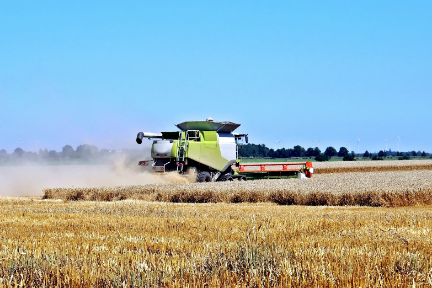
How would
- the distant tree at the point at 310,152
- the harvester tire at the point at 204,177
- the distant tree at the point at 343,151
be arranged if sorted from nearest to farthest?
the harvester tire at the point at 204,177
the distant tree at the point at 310,152
the distant tree at the point at 343,151

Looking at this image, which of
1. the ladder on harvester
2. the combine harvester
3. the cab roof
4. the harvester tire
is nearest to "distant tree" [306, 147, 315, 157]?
the combine harvester

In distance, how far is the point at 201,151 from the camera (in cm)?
2492

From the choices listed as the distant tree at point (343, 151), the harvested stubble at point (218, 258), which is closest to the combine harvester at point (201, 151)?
the harvested stubble at point (218, 258)

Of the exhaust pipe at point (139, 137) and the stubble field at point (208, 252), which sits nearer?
the stubble field at point (208, 252)

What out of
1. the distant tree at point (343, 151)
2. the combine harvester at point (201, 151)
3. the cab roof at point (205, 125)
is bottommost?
the combine harvester at point (201, 151)

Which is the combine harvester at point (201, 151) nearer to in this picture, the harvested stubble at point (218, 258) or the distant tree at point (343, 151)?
the harvested stubble at point (218, 258)

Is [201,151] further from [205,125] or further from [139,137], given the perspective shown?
[139,137]

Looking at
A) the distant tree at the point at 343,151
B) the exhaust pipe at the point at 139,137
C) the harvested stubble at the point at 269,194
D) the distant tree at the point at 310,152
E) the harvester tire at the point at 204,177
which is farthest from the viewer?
the distant tree at the point at 343,151

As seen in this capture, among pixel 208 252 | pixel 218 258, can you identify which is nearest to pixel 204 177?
pixel 208 252

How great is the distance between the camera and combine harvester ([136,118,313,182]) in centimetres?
2450

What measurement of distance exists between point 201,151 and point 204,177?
1.30 m

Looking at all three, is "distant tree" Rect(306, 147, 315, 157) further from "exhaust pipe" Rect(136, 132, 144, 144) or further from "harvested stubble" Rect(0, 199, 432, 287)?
"harvested stubble" Rect(0, 199, 432, 287)

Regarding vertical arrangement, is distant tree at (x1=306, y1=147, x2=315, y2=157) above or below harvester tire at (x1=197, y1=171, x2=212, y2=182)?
above

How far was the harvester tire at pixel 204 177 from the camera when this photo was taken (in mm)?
24906
